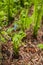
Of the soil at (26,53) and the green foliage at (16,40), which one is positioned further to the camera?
the soil at (26,53)

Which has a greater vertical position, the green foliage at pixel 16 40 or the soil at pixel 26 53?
the green foliage at pixel 16 40

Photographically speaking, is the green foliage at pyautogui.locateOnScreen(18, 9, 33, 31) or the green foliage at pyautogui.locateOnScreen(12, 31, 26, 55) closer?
the green foliage at pyautogui.locateOnScreen(12, 31, 26, 55)

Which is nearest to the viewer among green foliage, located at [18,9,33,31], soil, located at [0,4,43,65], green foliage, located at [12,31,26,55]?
green foliage, located at [12,31,26,55]

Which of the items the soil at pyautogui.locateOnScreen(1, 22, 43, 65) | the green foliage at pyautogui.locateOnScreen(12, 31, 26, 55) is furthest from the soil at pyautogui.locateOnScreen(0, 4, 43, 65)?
the green foliage at pyautogui.locateOnScreen(12, 31, 26, 55)

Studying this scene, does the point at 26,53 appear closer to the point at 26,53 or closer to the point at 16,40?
the point at 26,53

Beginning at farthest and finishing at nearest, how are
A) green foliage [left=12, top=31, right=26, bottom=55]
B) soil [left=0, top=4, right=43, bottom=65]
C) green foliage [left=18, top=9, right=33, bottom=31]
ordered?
green foliage [left=18, top=9, right=33, bottom=31]
soil [left=0, top=4, right=43, bottom=65]
green foliage [left=12, top=31, right=26, bottom=55]

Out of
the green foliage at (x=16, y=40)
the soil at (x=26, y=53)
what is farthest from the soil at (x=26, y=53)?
the green foliage at (x=16, y=40)

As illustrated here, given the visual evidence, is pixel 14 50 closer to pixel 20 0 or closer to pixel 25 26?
pixel 25 26

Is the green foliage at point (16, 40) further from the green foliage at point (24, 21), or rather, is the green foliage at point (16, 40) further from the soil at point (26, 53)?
the green foliage at point (24, 21)

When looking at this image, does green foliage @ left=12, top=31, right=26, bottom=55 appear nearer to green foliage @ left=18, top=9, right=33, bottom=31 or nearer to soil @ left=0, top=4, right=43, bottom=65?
soil @ left=0, top=4, right=43, bottom=65

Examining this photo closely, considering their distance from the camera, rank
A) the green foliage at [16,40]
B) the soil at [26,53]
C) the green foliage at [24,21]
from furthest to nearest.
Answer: the green foliage at [24,21] < the soil at [26,53] < the green foliage at [16,40]
